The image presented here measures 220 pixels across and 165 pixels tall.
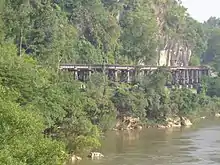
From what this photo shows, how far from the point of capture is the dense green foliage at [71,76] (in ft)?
49.8

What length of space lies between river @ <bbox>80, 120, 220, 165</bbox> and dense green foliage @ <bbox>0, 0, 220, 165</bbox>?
160cm

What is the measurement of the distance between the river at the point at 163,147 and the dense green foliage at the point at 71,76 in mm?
1599

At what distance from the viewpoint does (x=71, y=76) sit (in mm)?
35562

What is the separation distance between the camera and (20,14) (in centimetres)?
3956

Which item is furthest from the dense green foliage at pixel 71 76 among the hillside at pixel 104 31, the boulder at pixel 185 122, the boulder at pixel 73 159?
the boulder at pixel 185 122

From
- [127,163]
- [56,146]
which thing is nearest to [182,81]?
[127,163]

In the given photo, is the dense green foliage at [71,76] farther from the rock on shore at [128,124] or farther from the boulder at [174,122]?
the rock on shore at [128,124]

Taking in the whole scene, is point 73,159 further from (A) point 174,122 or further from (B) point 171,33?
(B) point 171,33

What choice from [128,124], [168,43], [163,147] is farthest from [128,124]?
[168,43]

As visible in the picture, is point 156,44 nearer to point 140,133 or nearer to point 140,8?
point 140,8

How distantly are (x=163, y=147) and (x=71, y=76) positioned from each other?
7.94 m

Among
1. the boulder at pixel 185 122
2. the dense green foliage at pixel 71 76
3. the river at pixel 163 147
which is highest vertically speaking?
the dense green foliage at pixel 71 76

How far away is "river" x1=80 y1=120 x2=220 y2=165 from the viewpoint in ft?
91.0

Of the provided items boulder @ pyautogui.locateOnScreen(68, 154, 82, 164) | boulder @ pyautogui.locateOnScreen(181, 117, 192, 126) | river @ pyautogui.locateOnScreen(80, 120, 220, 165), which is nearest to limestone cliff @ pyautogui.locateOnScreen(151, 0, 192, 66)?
boulder @ pyautogui.locateOnScreen(181, 117, 192, 126)
